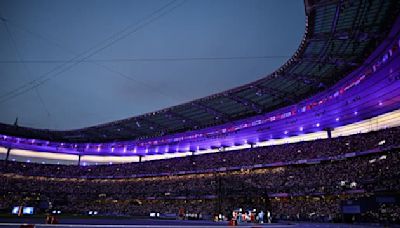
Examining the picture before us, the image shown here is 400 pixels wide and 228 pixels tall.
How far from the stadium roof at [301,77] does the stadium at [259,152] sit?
16 centimetres

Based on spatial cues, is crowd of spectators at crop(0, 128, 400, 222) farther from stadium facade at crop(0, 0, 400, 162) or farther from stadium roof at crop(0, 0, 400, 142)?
stadium roof at crop(0, 0, 400, 142)

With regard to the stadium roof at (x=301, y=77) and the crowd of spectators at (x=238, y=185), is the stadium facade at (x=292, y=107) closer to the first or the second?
the stadium roof at (x=301, y=77)

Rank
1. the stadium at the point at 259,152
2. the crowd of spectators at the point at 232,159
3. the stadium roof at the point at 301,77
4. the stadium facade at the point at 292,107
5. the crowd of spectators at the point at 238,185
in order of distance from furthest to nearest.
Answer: the crowd of spectators at the point at 232,159 < the crowd of spectators at the point at 238,185 < the stadium at the point at 259,152 < the stadium facade at the point at 292,107 < the stadium roof at the point at 301,77

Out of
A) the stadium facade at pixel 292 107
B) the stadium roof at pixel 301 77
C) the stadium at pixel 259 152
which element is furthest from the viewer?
the stadium at pixel 259 152

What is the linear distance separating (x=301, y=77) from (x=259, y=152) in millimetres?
25240

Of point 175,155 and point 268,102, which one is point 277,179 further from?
point 175,155

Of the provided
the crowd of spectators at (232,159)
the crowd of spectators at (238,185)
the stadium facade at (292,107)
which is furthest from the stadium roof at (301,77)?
the crowd of spectators at (238,185)

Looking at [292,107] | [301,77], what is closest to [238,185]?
[292,107]

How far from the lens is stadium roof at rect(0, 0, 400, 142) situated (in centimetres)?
2645

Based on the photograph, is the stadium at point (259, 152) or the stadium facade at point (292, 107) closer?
the stadium facade at point (292, 107)

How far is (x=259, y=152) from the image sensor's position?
2427 inches

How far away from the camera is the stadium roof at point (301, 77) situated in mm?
26453

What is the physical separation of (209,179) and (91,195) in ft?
101

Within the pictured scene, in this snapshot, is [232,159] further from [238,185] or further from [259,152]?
[238,185]
